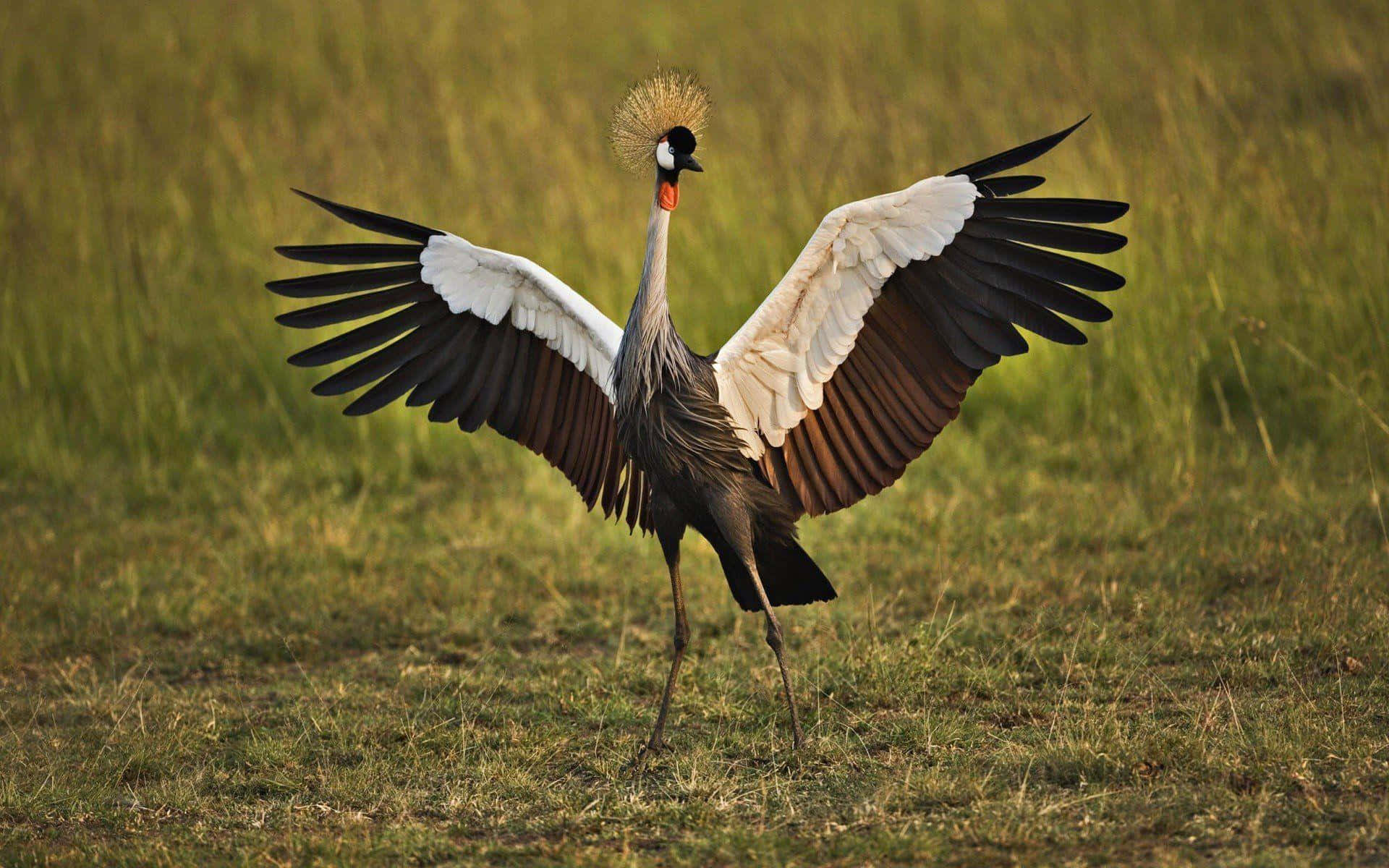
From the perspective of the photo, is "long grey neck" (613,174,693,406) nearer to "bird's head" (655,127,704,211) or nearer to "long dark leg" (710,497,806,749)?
"bird's head" (655,127,704,211)

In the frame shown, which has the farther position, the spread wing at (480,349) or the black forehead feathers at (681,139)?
the spread wing at (480,349)

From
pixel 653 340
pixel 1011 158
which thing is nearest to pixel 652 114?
pixel 653 340

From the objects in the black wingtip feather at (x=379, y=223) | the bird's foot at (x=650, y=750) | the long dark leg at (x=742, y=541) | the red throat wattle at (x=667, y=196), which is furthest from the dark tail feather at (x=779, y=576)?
the black wingtip feather at (x=379, y=223)

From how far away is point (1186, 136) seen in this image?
8.25 m

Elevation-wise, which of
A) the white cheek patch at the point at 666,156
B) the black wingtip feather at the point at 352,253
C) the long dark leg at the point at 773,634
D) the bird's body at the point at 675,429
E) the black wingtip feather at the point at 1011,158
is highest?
the white cheek patch at the point at 666,156

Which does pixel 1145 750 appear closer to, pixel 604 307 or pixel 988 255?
pixel 988 255

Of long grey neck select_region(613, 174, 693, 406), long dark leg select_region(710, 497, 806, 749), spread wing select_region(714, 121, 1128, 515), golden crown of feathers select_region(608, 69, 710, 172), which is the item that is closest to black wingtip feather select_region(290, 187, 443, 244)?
golden crown of feathers select_region(608, 69, 710, 172)

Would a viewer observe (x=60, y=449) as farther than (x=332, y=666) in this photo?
Yes

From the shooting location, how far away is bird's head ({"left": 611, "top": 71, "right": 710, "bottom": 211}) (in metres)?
4.39

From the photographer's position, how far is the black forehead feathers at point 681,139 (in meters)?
4.39

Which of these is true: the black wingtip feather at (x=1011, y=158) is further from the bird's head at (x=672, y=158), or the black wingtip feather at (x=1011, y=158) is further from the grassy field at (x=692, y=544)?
the grassy field at (x=692, y=544)

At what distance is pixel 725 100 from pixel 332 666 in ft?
22.0

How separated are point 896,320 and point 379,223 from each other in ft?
5.42

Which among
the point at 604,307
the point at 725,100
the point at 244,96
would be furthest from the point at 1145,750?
the point at 244,96
